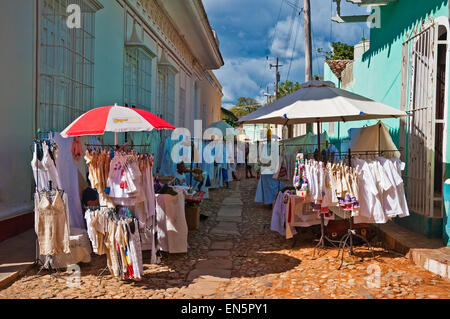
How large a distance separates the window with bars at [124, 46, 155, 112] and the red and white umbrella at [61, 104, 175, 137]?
3829 millimetres

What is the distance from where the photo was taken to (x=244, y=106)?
55.0 metres

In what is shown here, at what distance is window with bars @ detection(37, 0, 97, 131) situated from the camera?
5.24 meters

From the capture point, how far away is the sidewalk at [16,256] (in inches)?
154

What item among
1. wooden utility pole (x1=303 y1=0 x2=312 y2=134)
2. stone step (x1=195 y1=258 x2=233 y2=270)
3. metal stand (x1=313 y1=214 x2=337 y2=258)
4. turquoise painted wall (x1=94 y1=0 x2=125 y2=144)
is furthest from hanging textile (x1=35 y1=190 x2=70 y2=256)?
wooden utility pole (x1=303 y1=0 x2=312 y2=134)

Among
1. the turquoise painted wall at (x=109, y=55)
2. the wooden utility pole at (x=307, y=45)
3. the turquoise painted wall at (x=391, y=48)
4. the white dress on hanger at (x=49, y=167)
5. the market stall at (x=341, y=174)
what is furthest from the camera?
the wooden utility pole at (x=307, y=45)

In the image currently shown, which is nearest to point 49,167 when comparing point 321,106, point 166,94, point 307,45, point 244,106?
point 321,106

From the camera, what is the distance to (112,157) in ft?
13.7

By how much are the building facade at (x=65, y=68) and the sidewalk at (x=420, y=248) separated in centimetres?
509

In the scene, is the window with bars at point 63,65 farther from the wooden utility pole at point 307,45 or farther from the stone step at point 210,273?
the wooden utility pole at point 307,45

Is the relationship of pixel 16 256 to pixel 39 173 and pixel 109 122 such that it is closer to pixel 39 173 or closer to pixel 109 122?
pixel 39 173

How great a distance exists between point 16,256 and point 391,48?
7043 mm

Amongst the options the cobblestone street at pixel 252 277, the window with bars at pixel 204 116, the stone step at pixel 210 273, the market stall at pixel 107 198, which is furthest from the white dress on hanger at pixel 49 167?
the window with bars at pixel 204 116

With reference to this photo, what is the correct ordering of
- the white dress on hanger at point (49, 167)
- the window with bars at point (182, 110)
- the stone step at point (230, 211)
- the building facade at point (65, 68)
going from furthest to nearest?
the window with bars at point (182, 110) → the stone step at point (230, 211) → the building facade at point (65, 68) → the white dress on hanger at point (49, 167)

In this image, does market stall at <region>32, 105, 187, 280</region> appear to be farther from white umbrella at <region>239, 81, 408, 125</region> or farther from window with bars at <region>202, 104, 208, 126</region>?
window with bars at <region>202, 104, 208, 126</region>
